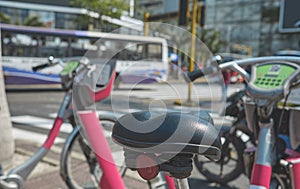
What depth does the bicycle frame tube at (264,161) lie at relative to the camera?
1.58 meters

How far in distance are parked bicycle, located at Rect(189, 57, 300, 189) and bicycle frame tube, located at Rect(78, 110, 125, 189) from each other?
2.63ft

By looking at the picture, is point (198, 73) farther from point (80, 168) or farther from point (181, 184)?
point (80, 168)

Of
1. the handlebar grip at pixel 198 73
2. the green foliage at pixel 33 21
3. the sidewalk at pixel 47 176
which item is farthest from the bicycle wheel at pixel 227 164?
the green foliage at pixel 33 21

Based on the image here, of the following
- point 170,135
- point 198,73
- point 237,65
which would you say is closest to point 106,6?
point 237,65

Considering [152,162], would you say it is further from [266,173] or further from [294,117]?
[294,117]

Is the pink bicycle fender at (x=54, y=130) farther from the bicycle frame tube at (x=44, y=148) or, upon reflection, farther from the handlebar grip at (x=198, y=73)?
the handlebar grip at (x=198, y=73)

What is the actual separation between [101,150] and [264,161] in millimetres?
981

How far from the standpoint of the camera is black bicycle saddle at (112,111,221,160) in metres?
0.93

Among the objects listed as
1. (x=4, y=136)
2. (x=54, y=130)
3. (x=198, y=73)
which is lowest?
(x=4, y=136)

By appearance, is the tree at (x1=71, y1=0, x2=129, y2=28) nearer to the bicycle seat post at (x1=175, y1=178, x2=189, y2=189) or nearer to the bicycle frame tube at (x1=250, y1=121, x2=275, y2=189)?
the bicycle frame tube at (x1=250, y1=121, x2=275, y2=189)

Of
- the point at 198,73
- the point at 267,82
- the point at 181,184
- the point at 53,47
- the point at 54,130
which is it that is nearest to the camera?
the point at 181,184

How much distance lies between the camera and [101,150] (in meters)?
2.04

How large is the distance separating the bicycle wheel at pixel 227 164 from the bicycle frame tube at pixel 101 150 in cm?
124

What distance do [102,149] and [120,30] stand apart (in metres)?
0.99
